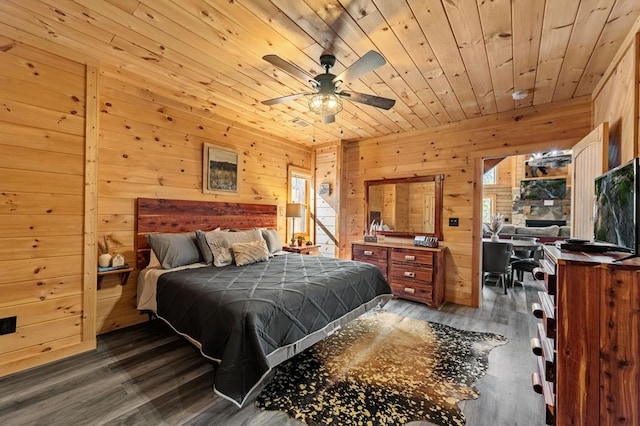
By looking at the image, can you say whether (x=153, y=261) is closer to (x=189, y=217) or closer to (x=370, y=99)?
(x=189, y=217)

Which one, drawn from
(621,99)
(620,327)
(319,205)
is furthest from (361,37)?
(319,205)

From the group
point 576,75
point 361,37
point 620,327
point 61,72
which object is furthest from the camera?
point 576,75

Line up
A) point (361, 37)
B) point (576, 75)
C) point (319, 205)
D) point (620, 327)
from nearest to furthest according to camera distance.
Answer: point (620, 327) → point (361, 37) → point (576, 75) → point (319, 205)

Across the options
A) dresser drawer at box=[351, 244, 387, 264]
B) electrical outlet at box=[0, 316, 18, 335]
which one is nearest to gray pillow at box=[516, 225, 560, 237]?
dresser drawer at box=[351, 244, 387, 264]

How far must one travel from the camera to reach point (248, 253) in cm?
319

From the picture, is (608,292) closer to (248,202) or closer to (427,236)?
(427,236)

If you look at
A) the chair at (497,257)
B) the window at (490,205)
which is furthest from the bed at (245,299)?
the window at (490,205)

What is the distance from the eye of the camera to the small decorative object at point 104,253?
275 cm

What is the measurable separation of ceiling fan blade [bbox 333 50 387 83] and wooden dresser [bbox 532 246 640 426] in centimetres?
156

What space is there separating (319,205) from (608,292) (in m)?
4.37

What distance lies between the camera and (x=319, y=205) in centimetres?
538

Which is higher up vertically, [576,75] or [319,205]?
[576,75]

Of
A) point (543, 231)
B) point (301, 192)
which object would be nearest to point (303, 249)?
point (301, 192)

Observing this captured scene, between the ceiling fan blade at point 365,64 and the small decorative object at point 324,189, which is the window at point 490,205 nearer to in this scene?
the small decorative object at point 324,189
